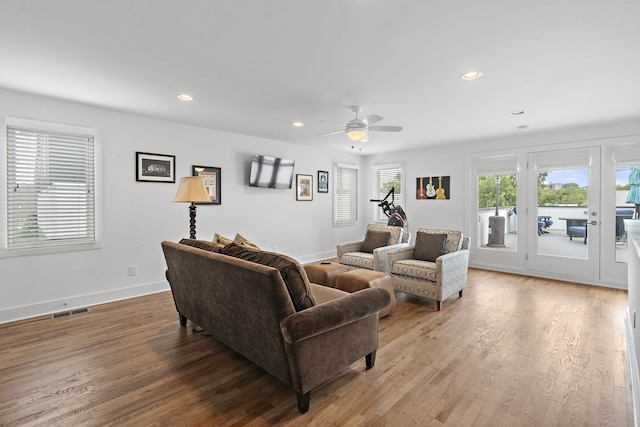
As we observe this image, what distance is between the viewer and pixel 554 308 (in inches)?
148

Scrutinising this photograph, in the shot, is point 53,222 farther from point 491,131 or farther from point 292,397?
point 491,131

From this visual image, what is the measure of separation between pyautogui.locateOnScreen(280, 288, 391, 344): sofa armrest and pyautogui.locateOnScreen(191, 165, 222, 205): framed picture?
358cm

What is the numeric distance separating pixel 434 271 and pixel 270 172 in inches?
130

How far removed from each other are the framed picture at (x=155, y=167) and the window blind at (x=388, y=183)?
464 centimetres

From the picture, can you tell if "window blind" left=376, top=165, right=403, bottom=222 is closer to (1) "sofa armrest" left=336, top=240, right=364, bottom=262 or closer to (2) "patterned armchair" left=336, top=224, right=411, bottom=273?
(2) "patterned armchair" left=336, top=224, right=411, bottom=273

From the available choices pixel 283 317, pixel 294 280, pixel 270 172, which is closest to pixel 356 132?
pixel 294 280

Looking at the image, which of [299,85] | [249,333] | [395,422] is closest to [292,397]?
[249,333]

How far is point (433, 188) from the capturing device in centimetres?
655

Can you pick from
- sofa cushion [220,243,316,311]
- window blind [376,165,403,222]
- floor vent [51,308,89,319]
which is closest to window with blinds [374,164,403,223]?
window blind [376,165,403,222]

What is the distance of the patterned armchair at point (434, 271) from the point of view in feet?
12.1

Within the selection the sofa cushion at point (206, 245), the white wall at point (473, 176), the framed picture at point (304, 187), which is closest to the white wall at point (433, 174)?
the white wall at point (473, 176)

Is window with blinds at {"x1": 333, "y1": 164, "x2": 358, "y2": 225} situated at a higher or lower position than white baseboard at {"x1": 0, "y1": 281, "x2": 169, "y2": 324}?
higher

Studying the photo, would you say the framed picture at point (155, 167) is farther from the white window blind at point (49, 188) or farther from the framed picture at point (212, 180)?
the white window blind at point (49, 188)

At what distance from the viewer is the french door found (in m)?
4.85
